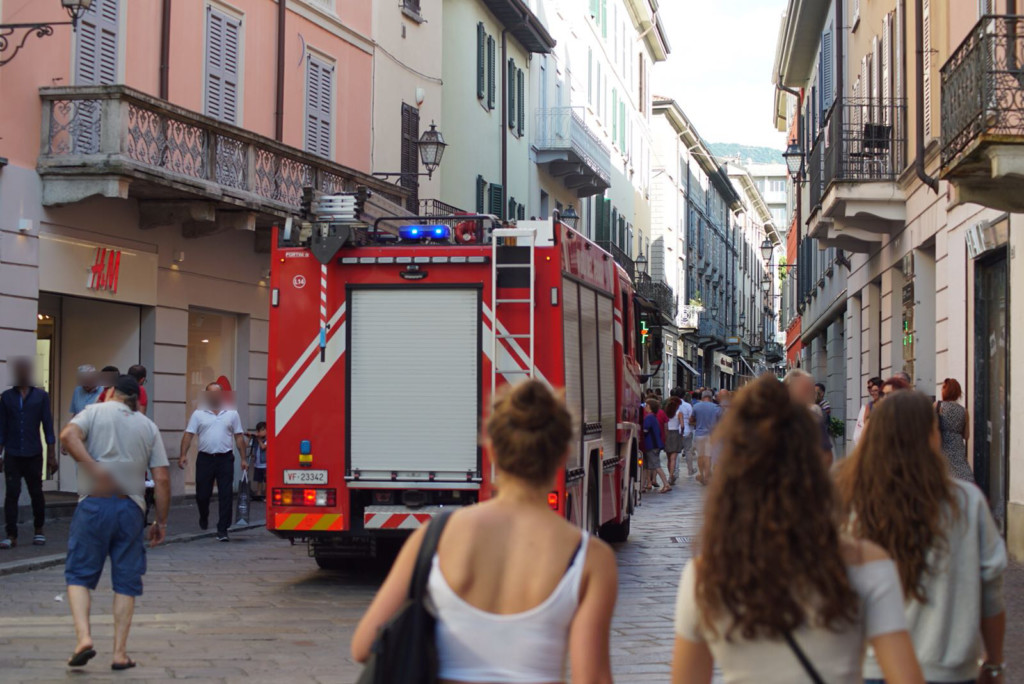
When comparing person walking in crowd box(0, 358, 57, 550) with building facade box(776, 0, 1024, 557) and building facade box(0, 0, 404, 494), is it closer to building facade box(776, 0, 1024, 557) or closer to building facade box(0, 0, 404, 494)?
building facade box(0, 0, 404, 494)

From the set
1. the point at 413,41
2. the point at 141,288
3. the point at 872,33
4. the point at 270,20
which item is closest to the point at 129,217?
the point at 141,288

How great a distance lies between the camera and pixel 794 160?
2958 cm

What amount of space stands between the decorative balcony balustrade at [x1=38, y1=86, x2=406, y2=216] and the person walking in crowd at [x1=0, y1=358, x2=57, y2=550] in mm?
3305

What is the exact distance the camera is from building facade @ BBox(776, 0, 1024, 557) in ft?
41.1

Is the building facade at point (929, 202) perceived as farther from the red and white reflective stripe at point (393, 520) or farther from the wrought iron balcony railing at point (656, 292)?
the wrought iron balcony railing at point (656, 292)

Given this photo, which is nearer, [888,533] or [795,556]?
[795,556]

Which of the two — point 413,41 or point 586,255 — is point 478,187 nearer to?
point 413,41

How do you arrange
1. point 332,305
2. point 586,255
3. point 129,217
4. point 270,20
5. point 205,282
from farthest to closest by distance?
point 270,20 → point 205,282 → point 129,217 → point 586,255 → point 332,305

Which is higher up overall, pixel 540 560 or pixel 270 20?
pixel 270 20

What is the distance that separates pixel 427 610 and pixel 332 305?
840 centimetres

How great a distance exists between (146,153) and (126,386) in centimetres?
990

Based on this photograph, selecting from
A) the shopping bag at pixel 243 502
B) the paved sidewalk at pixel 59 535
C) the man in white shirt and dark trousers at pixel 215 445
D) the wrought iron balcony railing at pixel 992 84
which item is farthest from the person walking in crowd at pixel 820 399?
the paved sidewalk at pixel 59 535

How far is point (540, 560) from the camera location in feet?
11.4

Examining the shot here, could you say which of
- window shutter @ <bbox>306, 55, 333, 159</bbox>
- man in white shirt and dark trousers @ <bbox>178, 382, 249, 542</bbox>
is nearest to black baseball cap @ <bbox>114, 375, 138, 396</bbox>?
man in white shirt and dark trousers @ <bbox>178, 382, 249, 542</bbox>
